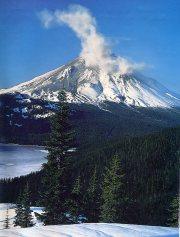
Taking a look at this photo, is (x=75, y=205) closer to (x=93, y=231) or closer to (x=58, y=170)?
(x=58, y=170)

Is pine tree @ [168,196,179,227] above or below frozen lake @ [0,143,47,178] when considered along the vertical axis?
below

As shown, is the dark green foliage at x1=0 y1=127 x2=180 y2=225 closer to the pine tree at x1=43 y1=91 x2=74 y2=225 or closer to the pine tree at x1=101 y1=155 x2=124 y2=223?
the pine tree at x1=101 y1=155 x2=124 y2=223

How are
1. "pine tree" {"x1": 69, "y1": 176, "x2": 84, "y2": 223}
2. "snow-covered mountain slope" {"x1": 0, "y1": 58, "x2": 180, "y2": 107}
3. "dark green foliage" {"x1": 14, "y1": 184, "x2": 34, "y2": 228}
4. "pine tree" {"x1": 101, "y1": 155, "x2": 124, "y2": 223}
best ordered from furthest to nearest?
"pine tree" {"x1": 101, "y1": 155, "x2": 124, "y2": 223} < "dark green foliage" {"x1": 14, "y1": 184, "x2": 34, "y2": 228} < "pine tree" {"x1": 69, "y1": 176, "x2": 84, "y2": 223} < "snow-covered mountain slope" {"x1": 0, "y1": 58, "x2": 180, "y2": 107}

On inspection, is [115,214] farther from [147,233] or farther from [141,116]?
[141,116]

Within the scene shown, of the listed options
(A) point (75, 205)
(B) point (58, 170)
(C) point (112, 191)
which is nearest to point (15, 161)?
(C) point (112, 191)

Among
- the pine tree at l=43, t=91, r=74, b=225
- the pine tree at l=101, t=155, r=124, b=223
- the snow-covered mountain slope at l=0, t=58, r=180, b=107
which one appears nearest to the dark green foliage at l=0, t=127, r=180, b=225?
the snow-covered mountain slope at l=0, t=58, r=180, b=107

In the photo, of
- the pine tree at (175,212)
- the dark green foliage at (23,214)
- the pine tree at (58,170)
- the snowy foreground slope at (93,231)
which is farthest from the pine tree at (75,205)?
the snowy foreground slope at (93,231)

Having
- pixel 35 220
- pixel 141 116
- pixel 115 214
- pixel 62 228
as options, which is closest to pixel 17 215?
pixel 35 220
